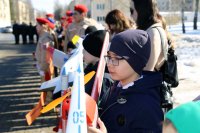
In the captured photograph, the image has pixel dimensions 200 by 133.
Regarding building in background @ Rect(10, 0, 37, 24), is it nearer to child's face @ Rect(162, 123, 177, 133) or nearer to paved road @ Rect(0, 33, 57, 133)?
paved road @ Rect(0, 33, 57, 133)

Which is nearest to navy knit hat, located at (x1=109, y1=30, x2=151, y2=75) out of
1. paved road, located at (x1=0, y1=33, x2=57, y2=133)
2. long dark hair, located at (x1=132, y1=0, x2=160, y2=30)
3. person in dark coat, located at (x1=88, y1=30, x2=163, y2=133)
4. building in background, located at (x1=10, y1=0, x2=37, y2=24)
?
person in dark coat, located at (x1=88, y1=30, x2=163, y2=133)

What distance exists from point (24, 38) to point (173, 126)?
83.7 feet

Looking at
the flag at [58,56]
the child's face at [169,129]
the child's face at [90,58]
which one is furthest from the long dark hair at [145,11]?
the child's face at [169,129]

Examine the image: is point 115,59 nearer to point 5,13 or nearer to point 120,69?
point 120,69

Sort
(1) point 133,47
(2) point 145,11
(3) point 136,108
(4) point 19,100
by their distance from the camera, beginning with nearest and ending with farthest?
(3) point 136,108
(1) point 133,47
(2) point 145,11
(4) point 19,100

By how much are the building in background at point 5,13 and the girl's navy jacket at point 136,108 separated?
82.4 metres

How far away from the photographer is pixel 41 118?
5.64m

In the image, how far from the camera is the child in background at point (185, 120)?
0.99 metres

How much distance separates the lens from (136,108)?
5.88 ft

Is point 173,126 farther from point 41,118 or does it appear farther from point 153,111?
point 41,118

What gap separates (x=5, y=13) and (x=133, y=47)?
288 feet

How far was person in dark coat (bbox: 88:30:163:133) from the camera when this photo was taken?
1770 millimetres

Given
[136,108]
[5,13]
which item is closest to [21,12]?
[5,13]

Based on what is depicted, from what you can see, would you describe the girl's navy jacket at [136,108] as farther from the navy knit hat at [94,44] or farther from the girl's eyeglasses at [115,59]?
the navy knit hat at [94,44]
